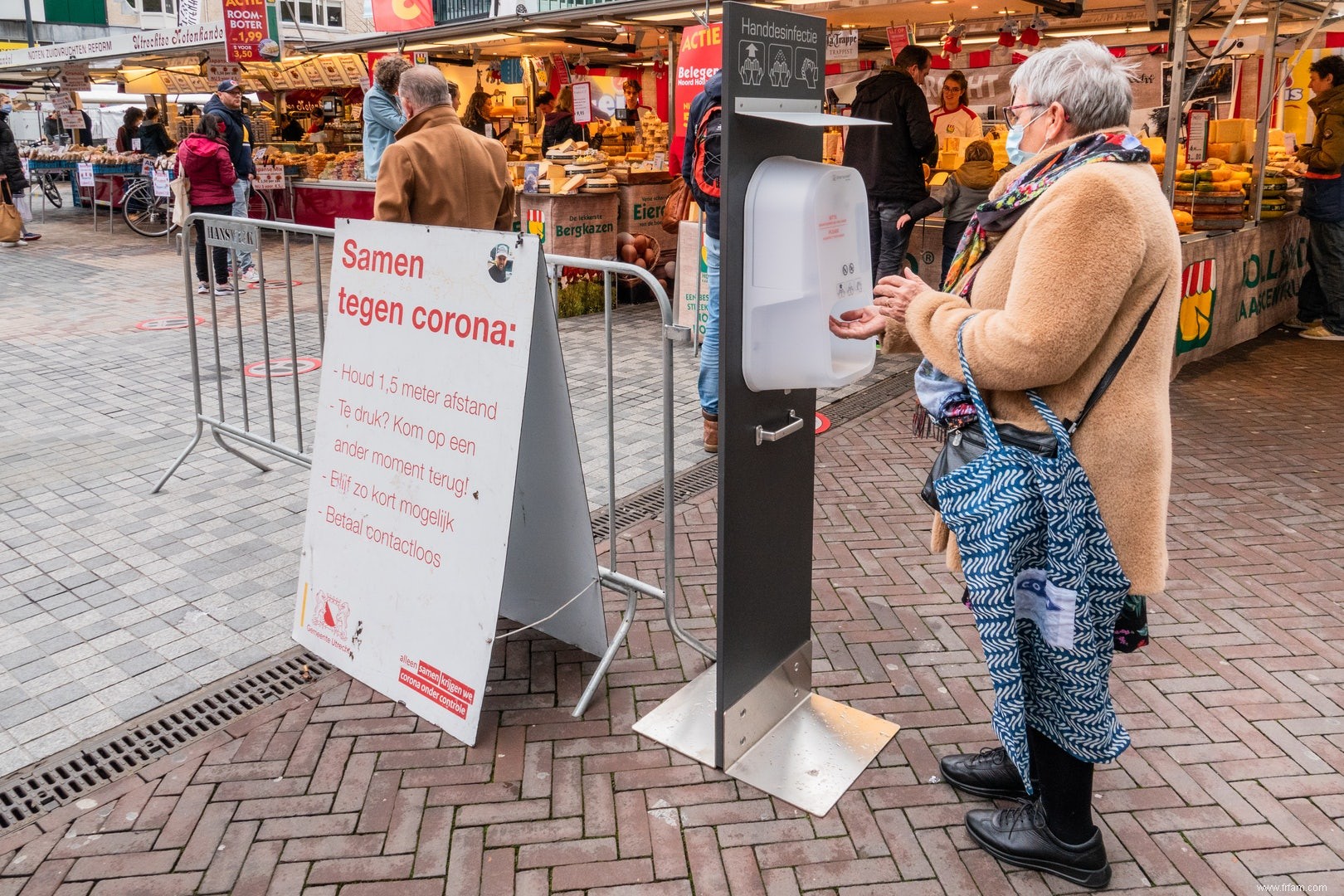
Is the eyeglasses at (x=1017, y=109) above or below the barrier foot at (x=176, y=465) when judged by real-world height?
above

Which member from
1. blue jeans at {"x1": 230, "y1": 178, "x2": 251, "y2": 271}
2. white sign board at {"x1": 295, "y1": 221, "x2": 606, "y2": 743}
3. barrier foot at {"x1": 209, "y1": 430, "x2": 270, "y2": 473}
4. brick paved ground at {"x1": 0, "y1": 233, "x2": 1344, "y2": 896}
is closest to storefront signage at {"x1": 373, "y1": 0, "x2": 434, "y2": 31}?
blue jeans at {"x1": 230, "y1": 178, "x2": 251, "y2": 271}

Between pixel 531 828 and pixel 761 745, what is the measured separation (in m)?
0.73

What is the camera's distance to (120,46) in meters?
17.3

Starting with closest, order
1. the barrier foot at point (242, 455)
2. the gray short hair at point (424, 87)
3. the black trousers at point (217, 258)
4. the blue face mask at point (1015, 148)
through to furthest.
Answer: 1. the blue face mask at point (1015, 148)
2. the gray short hair at point (424, 87)
3. the barrier foot at point (242, 455)
4. the black trousers at point (217, 258)

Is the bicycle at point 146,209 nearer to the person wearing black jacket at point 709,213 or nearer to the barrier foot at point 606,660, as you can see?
the person wearing black jacket at point 709,213

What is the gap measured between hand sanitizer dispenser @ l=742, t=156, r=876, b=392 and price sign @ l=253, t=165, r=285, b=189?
12244 mm

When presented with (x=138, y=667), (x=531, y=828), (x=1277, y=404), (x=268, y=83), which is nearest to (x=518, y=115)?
(x=268, y=83)

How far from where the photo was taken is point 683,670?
3539mm

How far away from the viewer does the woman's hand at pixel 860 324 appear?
254 cm

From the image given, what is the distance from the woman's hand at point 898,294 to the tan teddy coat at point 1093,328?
0.21 ft

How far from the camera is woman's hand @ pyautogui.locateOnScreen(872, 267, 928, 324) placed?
2.46m

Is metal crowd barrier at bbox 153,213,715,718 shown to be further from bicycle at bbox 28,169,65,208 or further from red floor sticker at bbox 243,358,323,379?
bicycle at bbox 28,169,65,208

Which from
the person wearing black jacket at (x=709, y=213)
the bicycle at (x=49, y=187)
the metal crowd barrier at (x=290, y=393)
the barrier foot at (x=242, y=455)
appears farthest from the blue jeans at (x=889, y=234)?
the bicycle at (x=49, y=187)

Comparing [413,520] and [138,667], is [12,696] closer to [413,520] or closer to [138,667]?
[138,667]
